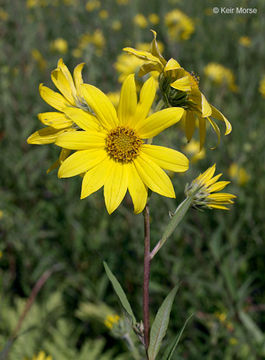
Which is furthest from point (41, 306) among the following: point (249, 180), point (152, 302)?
point (249, 180)

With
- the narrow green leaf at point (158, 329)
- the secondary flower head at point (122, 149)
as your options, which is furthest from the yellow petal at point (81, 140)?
the narrow green leaf at point (158, 329)

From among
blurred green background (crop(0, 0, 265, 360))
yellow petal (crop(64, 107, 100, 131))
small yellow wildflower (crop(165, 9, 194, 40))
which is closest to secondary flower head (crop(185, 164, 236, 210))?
yellow petal (crop(64, 107, 100, 131))

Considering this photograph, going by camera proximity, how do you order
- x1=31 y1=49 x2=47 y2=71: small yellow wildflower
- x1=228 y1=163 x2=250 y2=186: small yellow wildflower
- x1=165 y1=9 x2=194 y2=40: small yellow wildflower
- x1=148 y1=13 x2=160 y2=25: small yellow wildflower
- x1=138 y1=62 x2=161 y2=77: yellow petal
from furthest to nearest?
x1=148 y1=13 x2=160 y2=25: small yellow wildflower < x1=165 y1=9 x2=194 y2=40: small yellow wildflower < x1=31 y1=49 x2=47 y2=71: small yellow wildflower < x1=228 y1=163 x2=250 y2=186: small yellow wildflower < x1=138 y1=62 x2=161 y2=77: yellow petal

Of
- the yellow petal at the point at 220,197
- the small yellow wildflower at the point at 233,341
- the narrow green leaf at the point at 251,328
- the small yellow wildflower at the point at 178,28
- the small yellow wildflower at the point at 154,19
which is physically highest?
the small yellow wildflower at the point at 154,19

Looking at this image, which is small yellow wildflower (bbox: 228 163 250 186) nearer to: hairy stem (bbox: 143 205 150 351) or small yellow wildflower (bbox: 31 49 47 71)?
hairy stem (bbox: 143 205 150 351)

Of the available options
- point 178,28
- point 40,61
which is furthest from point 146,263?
point 178,28

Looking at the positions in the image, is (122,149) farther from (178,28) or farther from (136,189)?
(178,28)

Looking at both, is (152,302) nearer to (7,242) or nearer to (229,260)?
(229,260)

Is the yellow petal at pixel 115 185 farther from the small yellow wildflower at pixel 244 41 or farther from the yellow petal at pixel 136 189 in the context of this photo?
the small yellow wildflower at pixel 244 41
